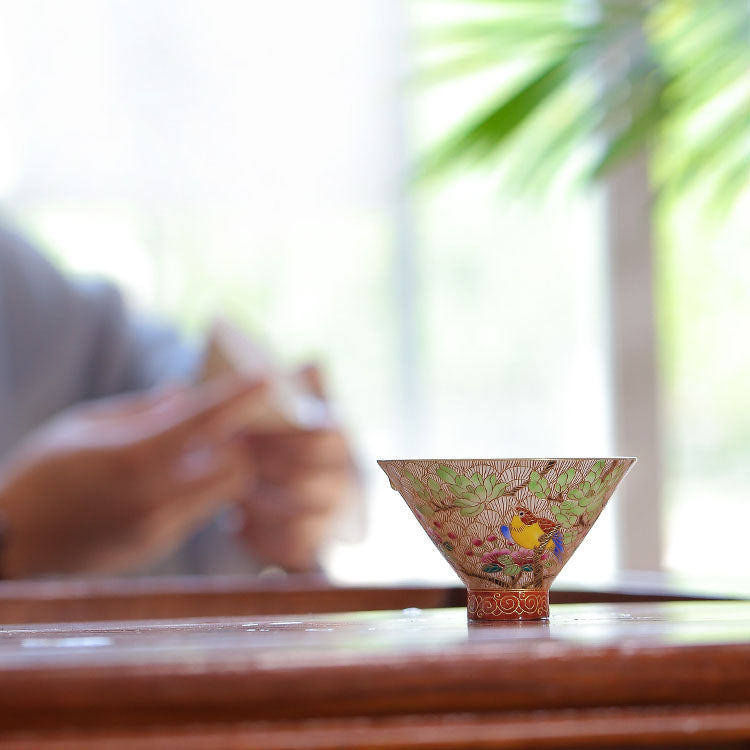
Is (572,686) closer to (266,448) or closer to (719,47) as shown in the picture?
(719,47)

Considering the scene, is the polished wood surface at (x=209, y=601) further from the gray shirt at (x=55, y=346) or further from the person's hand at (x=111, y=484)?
the gray shirt at (x=55, y=346)

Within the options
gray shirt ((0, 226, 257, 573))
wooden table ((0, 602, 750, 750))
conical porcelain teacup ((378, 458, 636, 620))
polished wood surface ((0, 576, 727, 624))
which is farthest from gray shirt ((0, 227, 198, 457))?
wooden table ((0, 602, 750, 750))

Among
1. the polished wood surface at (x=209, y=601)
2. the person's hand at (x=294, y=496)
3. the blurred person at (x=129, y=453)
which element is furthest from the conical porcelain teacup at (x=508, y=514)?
the person's hand at (x=294, y=496)

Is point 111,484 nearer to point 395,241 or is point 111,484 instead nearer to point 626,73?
point 626,73

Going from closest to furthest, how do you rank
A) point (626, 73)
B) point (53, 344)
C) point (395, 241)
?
point (626, 73), point (53, 344), point (395, 241)

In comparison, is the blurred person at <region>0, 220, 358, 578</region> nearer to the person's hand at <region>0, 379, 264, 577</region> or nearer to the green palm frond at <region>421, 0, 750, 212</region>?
the person's hand at <region>0, 379, 264, 577</region>

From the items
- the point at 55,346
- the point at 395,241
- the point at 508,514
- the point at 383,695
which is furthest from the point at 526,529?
the point at 395,241

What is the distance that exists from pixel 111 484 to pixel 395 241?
119 cm

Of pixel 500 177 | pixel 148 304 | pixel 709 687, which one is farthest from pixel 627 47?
pixel 709 687

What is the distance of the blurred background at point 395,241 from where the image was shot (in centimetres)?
223

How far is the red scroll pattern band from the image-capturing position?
0.39 m

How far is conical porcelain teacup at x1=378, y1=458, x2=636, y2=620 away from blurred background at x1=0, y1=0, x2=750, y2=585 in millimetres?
1765

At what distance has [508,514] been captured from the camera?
1.28 ft

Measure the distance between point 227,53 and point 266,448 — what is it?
1.13 meters
